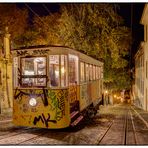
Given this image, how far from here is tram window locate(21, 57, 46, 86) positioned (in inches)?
438

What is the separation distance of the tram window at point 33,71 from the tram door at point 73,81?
2.98ft

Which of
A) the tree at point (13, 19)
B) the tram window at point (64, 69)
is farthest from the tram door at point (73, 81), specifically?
the tree at point (13, 19)

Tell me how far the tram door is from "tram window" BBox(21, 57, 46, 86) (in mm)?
907

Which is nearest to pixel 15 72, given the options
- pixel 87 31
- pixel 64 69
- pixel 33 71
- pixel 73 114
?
pixel 33 71

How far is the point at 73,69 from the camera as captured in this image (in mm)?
12180

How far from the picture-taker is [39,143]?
945cm

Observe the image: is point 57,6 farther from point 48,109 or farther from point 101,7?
point 48,109

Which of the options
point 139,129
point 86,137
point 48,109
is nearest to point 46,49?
point 48,109

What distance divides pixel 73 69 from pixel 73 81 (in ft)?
1.43

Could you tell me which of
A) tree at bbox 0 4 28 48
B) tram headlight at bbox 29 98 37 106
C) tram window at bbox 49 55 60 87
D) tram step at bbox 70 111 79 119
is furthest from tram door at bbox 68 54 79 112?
tree at bbox 0 4 28 48

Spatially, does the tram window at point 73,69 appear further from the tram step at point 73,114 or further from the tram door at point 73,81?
the tram step at point 73,114

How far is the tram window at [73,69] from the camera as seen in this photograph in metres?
11.7

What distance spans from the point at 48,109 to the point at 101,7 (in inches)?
565

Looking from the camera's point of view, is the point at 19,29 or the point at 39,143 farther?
the point at 19,29
